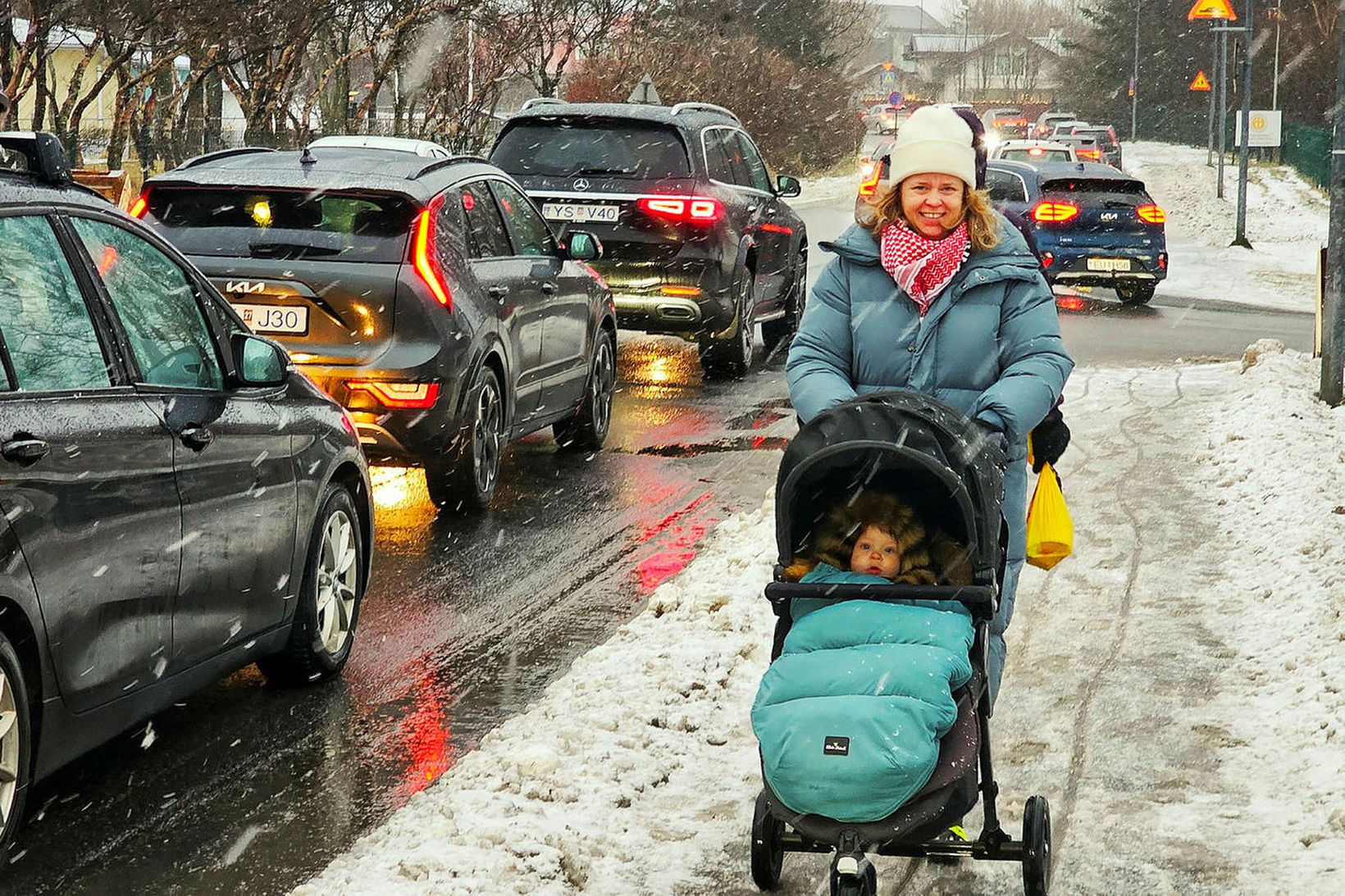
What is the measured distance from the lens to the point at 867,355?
4699mm

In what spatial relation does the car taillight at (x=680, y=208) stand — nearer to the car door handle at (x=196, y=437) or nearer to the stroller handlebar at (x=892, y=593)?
the car door handle at (x=196, y=437)

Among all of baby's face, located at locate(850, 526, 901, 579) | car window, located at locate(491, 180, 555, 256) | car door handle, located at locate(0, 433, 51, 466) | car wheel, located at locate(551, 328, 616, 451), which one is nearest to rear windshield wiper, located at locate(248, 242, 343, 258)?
car window, located at locate(491, 180, 555, 256)

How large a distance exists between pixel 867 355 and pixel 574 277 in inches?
254

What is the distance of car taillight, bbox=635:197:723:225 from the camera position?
14297mm

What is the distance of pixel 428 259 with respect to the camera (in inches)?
349

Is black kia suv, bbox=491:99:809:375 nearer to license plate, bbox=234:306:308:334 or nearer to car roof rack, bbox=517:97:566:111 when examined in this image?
car roof rack, bbox=517:97:566:111

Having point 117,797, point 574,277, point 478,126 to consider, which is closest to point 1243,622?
point 117,797

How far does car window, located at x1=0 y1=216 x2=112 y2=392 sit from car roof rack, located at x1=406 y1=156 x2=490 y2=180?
4388 millimetres

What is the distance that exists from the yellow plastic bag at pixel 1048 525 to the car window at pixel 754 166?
11.4 metres

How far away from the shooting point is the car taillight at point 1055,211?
23.6 m

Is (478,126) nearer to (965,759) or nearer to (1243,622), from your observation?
(1243,622)

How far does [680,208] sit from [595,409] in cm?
330

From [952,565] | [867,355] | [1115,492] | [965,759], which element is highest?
[867,355]

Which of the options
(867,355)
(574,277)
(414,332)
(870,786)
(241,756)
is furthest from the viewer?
(574,277)
